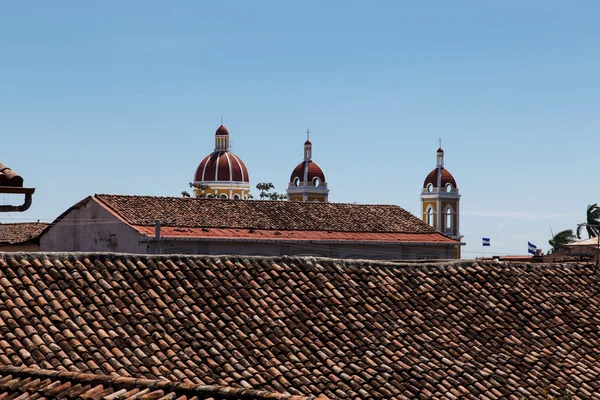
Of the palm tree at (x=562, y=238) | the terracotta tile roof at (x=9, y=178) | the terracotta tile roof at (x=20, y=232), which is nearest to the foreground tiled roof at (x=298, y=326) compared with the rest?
the terracotta tile roof at (x=9, y=178)

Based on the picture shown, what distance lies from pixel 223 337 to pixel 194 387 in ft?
11.7

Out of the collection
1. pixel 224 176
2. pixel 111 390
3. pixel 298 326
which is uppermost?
pixel 224 176

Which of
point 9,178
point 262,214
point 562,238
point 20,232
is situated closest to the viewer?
point 9,178

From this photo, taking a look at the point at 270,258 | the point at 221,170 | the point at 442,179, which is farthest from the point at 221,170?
the point at 270,258

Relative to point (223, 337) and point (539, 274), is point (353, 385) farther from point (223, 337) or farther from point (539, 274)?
point (539, 274)

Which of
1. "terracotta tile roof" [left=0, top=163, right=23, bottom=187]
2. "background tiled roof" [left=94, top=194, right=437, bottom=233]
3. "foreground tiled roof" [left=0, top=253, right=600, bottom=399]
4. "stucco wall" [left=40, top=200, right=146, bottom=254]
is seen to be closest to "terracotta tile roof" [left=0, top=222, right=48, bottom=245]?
"stucco wall" [left=40, top=200, right=146, bottom=254]

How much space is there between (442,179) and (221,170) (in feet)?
56.4

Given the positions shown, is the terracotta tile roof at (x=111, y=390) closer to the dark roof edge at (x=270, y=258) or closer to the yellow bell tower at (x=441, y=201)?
the dark roof edge at (x=270, y=258)

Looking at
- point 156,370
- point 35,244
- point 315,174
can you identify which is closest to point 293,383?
point 156,370

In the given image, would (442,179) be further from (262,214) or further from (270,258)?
(270,258)

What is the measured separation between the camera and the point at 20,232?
1635 inches

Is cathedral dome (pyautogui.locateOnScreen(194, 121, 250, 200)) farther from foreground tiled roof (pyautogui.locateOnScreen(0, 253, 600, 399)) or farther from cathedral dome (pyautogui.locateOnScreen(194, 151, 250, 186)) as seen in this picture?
foreground tiled roof (pyautogui.locateOnScreen(0, 253, 600, 399))

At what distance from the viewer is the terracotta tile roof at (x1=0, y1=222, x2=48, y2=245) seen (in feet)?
128

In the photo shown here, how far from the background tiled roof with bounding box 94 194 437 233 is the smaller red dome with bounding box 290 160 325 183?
33.9 m
